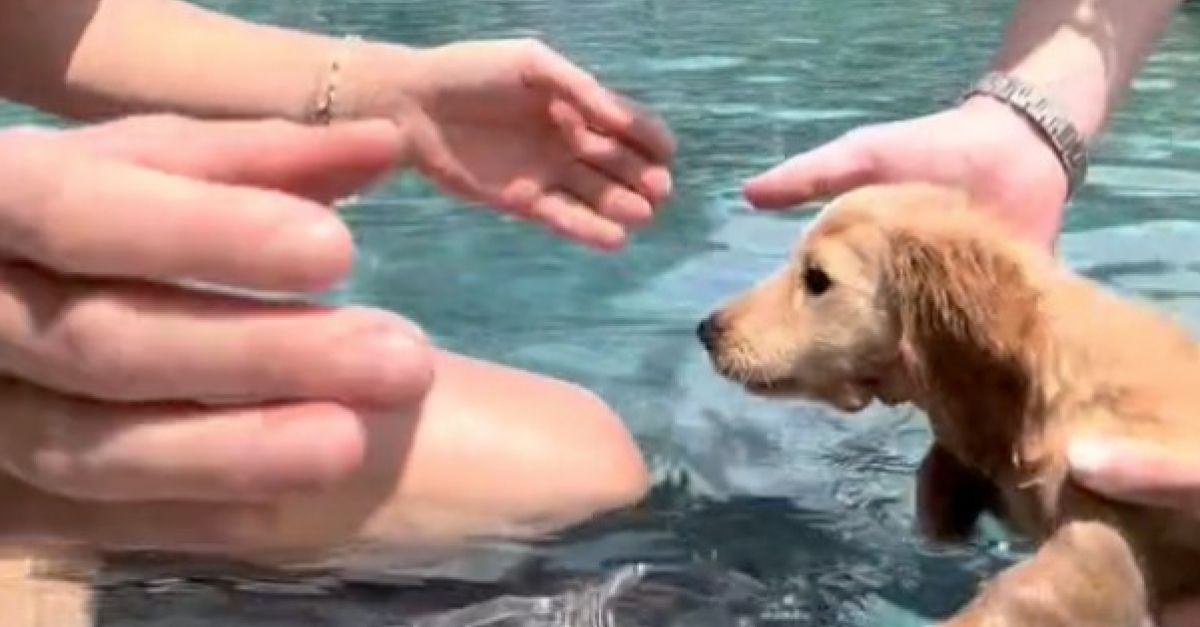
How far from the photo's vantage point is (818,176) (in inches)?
74.9

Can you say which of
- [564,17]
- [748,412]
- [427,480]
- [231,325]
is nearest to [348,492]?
[427,480]

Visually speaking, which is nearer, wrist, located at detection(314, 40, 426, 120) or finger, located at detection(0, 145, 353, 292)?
finger, located at detection(0, 145, 353, 292)

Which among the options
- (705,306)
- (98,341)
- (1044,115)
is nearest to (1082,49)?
(1044,115)

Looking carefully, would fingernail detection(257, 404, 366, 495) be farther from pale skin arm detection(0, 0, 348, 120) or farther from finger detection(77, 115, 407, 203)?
pale skin arm detection(0, 0, 348, 120)

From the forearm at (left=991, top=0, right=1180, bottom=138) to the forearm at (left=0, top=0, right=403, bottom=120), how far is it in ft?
2.17

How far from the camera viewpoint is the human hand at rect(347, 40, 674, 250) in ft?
6.40

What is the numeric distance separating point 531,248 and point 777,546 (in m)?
1.35

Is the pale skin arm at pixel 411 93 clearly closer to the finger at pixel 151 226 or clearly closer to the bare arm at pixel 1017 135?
the bare arm at pixel 1017 135

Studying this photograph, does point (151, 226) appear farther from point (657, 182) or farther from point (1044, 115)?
point (1044, 115)

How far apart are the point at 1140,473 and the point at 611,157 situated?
62 cm

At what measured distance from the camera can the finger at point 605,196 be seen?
1998mm

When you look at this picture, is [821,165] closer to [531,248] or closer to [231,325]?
[231,325]

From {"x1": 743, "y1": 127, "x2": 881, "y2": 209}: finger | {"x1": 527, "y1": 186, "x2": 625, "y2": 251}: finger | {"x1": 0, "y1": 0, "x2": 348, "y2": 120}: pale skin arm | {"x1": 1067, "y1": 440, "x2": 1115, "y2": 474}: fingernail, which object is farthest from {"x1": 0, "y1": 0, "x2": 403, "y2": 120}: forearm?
{"x1": 1067, "y1": 440, "x2": 1115, "y2": 474}: fingernail

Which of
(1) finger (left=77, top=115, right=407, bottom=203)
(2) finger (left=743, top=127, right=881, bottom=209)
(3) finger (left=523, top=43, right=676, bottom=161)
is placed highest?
(3) finger (left=523, top=43, right=676, bottom=161)
